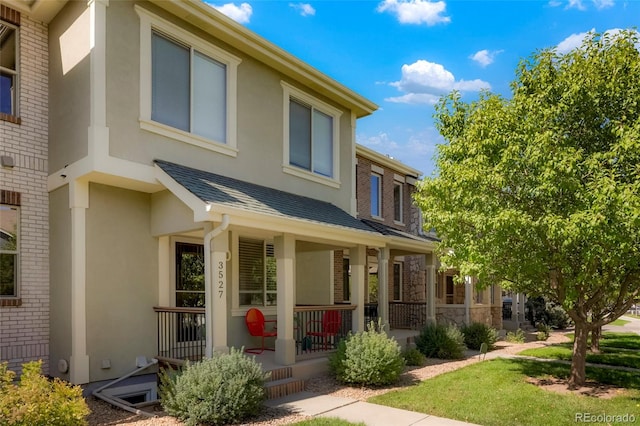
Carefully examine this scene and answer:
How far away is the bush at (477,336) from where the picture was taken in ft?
45.3

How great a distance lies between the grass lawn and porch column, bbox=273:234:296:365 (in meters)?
1.88

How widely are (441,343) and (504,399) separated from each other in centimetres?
429

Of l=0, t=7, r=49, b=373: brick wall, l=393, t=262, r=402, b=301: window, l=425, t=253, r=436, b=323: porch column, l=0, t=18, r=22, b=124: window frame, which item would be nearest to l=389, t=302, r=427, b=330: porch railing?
l=393, t=262, r=402, b=301: window

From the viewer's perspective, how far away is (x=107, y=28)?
8.09 m

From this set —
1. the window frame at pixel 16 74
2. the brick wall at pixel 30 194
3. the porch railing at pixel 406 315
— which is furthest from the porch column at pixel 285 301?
the porch railing at pixel 406 315

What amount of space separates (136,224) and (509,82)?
764 cm

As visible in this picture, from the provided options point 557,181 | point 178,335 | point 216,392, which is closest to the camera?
point 216,392

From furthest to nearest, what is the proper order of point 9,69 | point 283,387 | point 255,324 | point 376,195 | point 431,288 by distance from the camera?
point 376,195 < point 431,288 < point 255,324 < point 9,69 < point 283,387

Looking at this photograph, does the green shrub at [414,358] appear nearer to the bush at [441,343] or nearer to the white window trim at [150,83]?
the bush at [441,343]

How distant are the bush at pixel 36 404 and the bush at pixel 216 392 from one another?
1.33m

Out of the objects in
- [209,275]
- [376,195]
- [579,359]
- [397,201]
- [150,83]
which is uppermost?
[150,83]

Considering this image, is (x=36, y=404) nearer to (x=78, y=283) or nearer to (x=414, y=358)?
(x=78, y=283)

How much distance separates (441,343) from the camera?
12008mm

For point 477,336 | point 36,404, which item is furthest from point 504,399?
point 36,404
